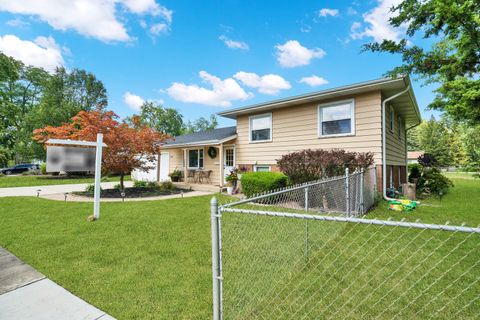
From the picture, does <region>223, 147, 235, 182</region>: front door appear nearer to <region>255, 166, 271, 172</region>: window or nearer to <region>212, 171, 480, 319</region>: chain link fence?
<region>255, 166, 271, 172</region>: window

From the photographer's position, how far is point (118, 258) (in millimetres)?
3895

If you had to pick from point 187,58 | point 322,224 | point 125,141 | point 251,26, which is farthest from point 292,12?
point 322,224

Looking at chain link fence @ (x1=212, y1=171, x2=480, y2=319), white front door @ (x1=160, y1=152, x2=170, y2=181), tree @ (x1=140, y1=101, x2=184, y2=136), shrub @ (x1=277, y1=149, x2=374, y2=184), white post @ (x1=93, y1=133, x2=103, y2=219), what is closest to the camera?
chain link fence @ (x1=212, y1=171, x2=480, y2=319)

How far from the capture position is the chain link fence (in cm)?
222

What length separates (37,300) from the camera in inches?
107

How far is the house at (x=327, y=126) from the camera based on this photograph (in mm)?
8773

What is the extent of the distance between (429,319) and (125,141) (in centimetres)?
1124

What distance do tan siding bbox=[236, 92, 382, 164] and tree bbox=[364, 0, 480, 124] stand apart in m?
3.87

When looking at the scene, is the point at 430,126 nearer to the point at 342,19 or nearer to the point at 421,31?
the point at 342,19

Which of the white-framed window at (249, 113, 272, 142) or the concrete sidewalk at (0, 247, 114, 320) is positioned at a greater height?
the white-framed window at (249, 113, 272, 142)

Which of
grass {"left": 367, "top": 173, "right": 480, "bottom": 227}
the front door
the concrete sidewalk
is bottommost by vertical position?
the concrete sidewalk

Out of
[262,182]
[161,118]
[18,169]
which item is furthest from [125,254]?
[161,118]

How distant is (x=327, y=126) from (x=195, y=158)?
28.4ft

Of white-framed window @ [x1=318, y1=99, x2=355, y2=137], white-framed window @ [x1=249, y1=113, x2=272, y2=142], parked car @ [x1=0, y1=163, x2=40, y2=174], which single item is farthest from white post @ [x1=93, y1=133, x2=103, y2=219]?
parked car @ [x1=0, y1=163, x2=40, y2=174]
